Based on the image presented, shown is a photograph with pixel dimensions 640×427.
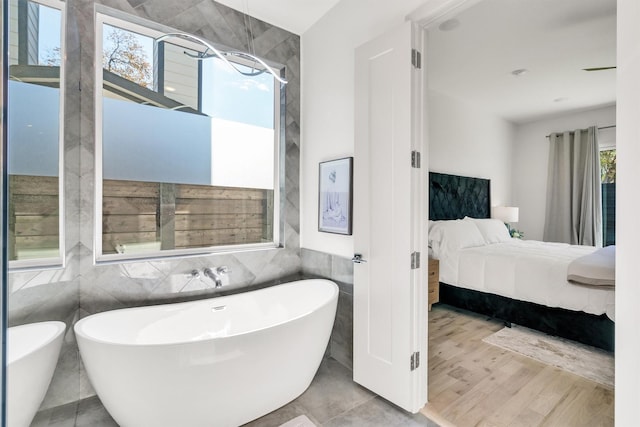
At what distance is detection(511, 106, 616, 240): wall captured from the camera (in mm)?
5566

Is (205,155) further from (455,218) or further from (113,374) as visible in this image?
(455,218)

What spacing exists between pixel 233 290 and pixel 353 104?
67.3 inches

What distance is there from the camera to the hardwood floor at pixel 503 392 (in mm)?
1786

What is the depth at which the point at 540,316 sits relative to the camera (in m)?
2.84

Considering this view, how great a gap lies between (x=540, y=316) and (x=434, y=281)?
1.00m

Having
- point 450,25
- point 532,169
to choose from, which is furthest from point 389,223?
point 532,169

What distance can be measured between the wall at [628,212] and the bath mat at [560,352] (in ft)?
5.21

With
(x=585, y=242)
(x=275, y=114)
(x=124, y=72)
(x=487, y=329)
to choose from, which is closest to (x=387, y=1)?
(x=275, y=114)

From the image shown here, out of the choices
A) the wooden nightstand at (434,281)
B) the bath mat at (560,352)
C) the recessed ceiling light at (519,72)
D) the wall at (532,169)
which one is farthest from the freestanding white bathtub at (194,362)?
the wall at (532,169)

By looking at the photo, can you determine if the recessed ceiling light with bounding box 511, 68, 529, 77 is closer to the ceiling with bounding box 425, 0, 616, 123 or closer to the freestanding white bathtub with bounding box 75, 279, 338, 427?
the ceiling with bounding box 425, 0, 616, 123

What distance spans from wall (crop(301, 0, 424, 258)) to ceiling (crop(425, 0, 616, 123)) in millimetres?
430

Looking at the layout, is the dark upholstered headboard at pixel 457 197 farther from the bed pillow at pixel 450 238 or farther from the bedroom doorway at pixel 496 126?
the bed pillow at pixel 450 238

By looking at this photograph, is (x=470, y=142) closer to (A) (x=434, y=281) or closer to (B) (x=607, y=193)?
(B) (x=607, y=193)

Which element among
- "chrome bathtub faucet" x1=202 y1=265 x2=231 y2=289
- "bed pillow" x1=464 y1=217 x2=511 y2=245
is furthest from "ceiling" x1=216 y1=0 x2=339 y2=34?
"bed pillow" x1=464 y1=217 x2=511 y2=245
